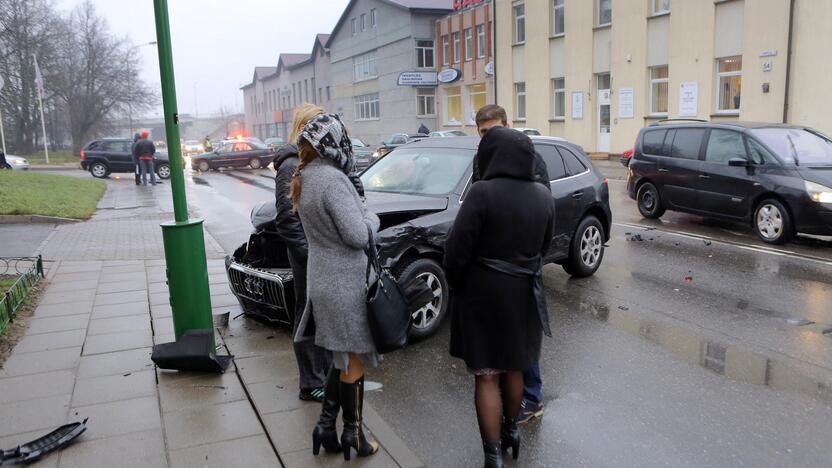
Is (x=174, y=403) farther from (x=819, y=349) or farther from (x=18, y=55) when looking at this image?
(x=18, y=55)

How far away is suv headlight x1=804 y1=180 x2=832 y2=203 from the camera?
951cm

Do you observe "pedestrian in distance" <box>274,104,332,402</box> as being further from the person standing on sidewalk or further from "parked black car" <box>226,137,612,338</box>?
the person standing on sidewalk

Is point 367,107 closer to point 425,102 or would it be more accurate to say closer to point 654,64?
point 425,102

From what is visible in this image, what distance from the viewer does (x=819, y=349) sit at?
5539mm

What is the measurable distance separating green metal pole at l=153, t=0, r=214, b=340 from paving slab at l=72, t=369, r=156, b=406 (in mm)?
382

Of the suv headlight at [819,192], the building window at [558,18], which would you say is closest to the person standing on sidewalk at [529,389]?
the suv headlight at [819,192]

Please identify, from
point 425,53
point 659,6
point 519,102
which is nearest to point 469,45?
point 425,53

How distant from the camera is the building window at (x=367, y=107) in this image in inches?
2131

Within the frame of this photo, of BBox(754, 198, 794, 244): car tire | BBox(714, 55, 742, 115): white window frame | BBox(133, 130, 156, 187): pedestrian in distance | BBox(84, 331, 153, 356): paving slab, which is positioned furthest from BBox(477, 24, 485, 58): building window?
BBox(84, 331, 153, 356): paving slab

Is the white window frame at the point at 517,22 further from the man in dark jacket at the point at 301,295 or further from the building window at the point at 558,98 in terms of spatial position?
the man in dark jacket at the point at 301,295

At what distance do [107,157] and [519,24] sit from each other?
20.6 m

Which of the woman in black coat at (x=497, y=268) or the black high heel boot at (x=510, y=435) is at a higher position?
the woman in black coat at (x=497, y=268)

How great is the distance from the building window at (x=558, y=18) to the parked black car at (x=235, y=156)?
14.3 metres

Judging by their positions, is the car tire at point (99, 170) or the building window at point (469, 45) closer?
the car tire at point (99, 170)
